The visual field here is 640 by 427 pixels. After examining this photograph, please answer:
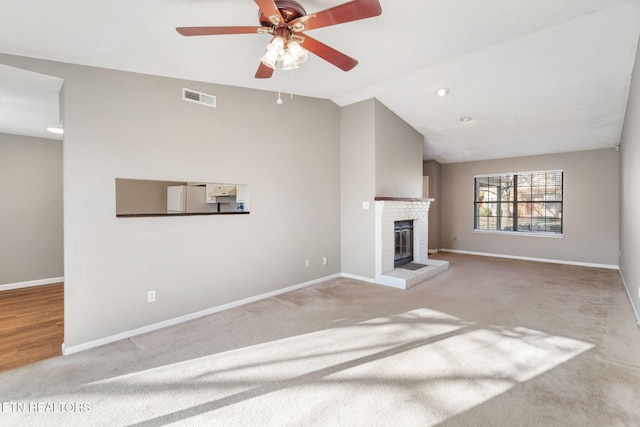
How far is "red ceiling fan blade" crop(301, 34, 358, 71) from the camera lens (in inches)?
78.3

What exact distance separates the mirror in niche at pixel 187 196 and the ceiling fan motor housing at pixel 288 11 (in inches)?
79.8

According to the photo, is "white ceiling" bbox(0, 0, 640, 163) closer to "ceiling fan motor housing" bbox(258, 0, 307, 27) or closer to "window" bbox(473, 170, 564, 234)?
"ceiling fan motor housing" bbox(258, 0, 307, 27)

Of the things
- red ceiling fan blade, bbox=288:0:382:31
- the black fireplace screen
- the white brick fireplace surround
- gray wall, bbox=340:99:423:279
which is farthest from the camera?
the black fireplace screen

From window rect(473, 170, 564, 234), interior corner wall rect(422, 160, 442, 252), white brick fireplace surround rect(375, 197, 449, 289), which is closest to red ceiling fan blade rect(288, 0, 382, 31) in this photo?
white brick fireplace surround rect(375, 197, 449, 289)

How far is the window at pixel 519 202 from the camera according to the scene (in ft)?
21.0

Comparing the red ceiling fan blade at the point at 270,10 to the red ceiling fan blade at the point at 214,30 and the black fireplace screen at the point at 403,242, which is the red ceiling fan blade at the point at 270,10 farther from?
A: the black fireplace screen at the point at 403,242

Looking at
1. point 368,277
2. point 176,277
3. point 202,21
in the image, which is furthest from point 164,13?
point 368,277

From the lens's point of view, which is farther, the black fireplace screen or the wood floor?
the black fireplace screen

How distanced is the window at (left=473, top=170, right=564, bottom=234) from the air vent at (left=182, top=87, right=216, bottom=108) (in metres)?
6.50

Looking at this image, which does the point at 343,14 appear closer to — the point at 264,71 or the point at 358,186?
the point at 264,71

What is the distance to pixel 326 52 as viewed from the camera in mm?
2113

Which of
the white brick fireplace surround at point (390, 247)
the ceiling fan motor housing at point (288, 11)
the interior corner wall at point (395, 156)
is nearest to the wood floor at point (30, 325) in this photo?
the ceiling fan motor housing at point (288, 11)

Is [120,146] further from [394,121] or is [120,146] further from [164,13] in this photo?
[394,121]

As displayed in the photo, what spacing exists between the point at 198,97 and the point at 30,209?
141 inches
